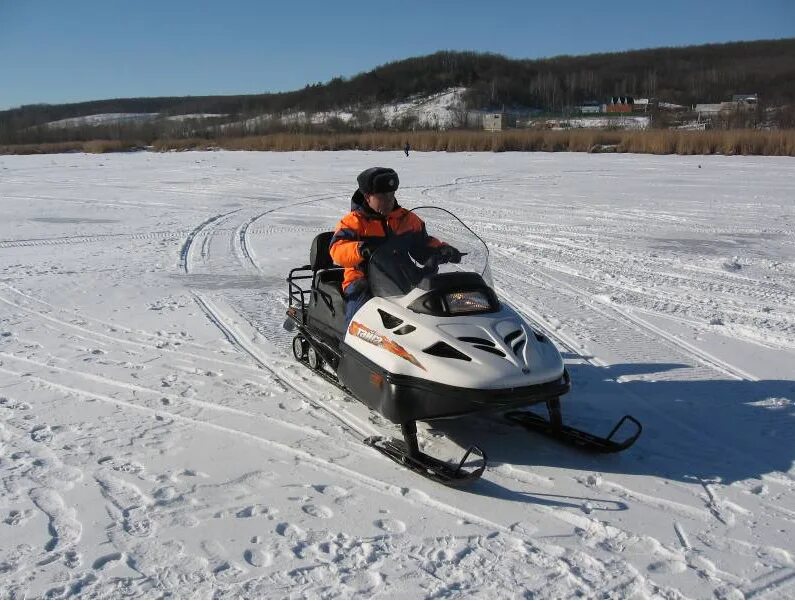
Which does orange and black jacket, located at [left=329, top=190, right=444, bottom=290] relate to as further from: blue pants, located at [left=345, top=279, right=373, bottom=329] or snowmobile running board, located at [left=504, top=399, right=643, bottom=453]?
snowmobile running board, located at [left=504, top=399, right=643, bottom=453]

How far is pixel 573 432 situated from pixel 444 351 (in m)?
0.97

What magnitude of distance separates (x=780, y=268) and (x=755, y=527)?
660 cm

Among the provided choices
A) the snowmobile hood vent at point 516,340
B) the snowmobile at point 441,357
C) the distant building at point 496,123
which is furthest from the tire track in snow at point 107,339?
the distant building at point 496,123

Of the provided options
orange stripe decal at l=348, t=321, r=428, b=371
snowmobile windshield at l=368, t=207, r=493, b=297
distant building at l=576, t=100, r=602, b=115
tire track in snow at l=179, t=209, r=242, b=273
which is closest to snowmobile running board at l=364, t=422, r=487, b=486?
orange stripe decal at l=348, t=321, r=428, b=371

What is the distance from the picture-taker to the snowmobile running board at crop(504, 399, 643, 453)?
14.1ft

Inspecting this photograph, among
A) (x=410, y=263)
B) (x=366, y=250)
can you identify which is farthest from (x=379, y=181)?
(x=410, y=263)

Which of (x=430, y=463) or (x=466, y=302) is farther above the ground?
(x=466, y=302)

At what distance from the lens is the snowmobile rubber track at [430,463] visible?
155 inches

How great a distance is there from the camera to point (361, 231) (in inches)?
214

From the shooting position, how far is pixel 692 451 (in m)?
4.39

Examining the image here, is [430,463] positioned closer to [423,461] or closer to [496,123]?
[423,461]

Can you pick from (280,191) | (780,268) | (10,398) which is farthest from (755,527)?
(280,191)

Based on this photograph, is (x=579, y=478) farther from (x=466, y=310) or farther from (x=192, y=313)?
(x=192, y=313)

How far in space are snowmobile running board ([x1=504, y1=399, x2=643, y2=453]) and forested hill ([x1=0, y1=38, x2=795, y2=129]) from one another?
9873 cm
